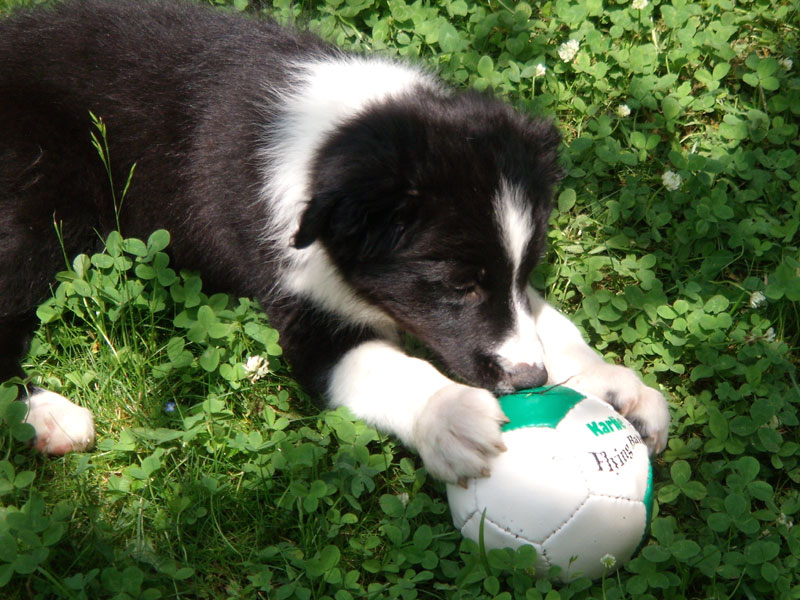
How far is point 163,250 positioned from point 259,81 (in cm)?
72

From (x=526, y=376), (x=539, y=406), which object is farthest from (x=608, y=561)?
(x=526, y=376)

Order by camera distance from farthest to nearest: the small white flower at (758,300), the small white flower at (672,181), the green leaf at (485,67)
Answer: the green leaf at (485,67) → the small white flower at (672,181) → the small white flower at (758,300)

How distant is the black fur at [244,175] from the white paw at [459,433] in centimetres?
18

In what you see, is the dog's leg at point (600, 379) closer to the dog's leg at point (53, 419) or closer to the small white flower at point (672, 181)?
the small white flower at point (672, 181)

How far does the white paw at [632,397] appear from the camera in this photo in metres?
2.93

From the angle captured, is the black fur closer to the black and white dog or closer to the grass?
the black and white dog

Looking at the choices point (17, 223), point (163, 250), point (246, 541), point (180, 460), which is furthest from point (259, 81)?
point (246, 541)

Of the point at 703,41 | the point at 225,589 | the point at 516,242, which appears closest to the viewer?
the point at 225,589

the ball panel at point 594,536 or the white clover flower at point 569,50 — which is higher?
the white clover flower at point 569,50

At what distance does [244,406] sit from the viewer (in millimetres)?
3219

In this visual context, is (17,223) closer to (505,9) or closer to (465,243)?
(465,243)

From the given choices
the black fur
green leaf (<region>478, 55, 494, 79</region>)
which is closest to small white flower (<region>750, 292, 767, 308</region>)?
the black fur

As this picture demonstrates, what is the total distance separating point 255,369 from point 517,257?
97 cm

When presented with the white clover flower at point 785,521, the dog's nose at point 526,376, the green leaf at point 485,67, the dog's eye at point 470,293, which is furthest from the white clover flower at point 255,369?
the green leaf at point 485,67
